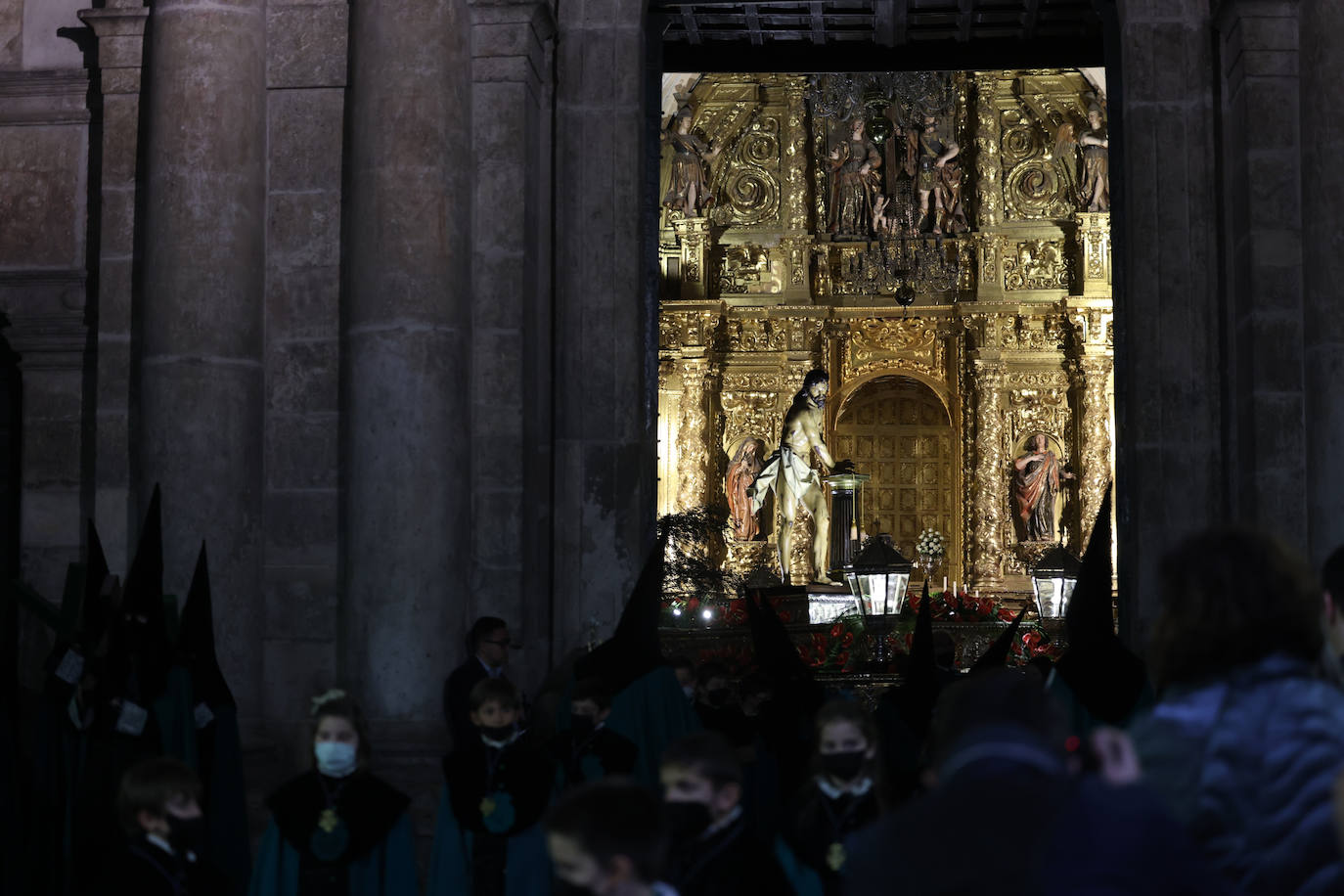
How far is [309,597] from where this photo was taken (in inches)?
421

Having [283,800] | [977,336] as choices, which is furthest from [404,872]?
[977,336]

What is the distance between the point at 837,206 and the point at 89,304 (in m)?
16.8

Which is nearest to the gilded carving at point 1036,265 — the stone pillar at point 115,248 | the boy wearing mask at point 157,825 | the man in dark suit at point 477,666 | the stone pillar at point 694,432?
the stone pillar at point 694,432

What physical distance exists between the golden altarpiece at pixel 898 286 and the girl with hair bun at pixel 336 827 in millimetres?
19753

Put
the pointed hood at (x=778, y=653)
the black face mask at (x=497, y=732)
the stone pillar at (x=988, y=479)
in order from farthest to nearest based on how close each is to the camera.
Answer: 1. the stone pillar at (x=988, y=479)
2. the pointed hood at (x=778, y=653)
3. the black face mask at (x=497, y=732)

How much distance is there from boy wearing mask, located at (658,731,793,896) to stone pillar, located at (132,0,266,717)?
5.77 meters

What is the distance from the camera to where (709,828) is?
15.1 ft

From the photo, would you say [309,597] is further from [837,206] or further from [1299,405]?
[837,206]

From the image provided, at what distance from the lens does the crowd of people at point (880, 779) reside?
2.39m

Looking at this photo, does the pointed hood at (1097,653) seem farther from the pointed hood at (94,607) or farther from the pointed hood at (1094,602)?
the pointed hood at (94,607)

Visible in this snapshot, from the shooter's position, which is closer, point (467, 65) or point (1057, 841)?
point (1057, 841)

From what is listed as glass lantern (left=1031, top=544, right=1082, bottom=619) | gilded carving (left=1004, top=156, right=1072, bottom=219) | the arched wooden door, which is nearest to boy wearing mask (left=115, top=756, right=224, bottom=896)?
glass lantern (left=1031, top=544, right=1082, bottom=619)

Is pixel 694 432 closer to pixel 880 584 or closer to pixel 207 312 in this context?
pixel 880 584

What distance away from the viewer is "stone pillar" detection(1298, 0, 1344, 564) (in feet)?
34.4
